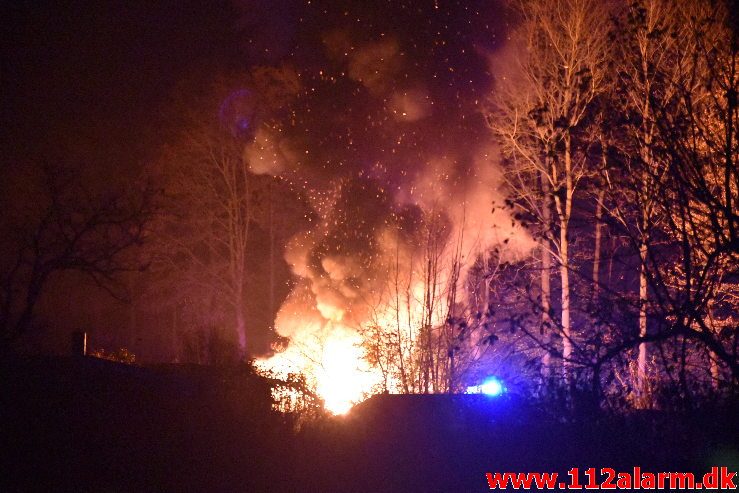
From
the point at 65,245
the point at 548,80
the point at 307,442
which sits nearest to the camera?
the point at 307,442

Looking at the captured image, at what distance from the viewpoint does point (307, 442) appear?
808 cm

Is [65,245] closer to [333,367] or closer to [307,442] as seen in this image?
[333,367]

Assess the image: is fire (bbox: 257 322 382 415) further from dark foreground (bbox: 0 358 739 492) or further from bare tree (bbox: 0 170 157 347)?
bare tree (bbox: 0 170 157 347)

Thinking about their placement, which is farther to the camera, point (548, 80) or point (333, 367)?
point (548, 80)

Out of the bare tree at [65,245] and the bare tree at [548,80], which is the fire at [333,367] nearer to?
the bare tree at [65,245]

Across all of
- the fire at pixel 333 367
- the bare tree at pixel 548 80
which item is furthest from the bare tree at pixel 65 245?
the bare tree at pixel 548 80

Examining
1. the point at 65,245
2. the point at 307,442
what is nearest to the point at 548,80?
the point at 307,442

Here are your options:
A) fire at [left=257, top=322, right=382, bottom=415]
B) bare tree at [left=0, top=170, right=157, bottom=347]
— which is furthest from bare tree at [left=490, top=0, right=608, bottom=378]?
bare tree at [left=0, top=170, right=157, bottom=347]

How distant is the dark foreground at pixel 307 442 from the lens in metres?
6.64

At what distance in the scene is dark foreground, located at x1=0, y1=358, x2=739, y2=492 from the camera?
6.64 meters

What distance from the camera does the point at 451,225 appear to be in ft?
51.9

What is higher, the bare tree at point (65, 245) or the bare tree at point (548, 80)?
the bare tree at point (548, 80)

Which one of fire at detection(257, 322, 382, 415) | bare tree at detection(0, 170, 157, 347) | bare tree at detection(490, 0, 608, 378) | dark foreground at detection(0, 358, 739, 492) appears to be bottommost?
dark foreground at detection(0, 358, 739, 492)

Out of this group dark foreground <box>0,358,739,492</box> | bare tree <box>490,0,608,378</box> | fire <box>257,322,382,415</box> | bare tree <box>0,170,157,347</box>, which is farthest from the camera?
bare tree <box>490,0,608,378</box>
